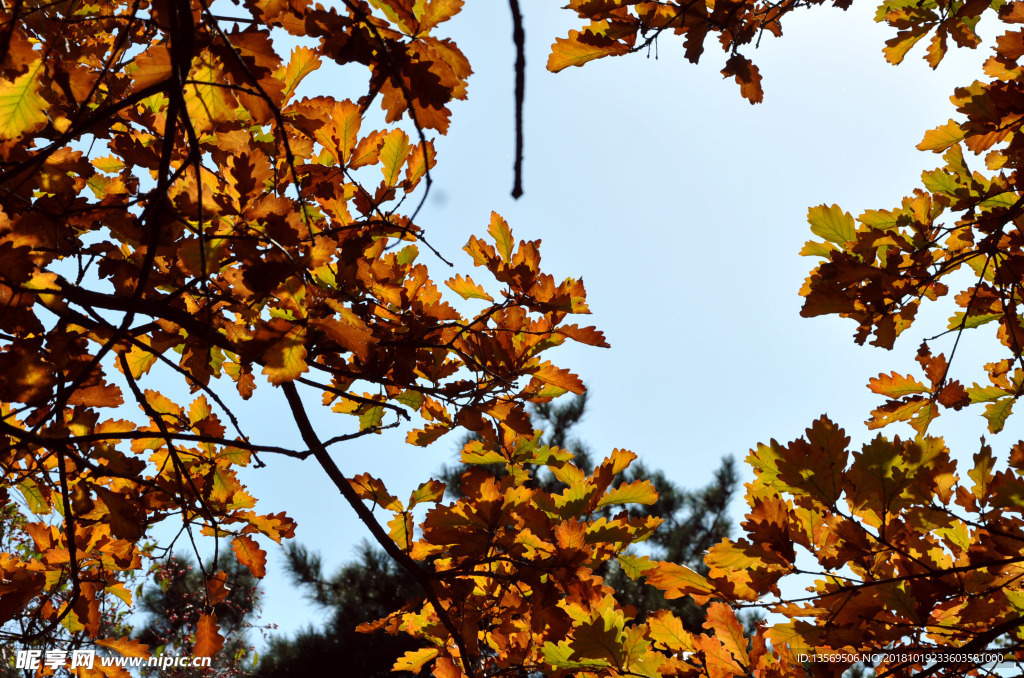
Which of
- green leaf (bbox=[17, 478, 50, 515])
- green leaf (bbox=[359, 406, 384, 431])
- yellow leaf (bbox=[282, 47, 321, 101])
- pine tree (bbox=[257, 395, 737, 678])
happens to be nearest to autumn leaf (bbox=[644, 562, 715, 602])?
green leaf (bbox=[359, 406, 384, 431])

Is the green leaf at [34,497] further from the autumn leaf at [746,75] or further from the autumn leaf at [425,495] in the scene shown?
the autumn leaf at [746,75]

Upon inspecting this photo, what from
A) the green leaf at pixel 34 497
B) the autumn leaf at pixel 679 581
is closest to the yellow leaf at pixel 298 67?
the green leaf at pixel 34 497

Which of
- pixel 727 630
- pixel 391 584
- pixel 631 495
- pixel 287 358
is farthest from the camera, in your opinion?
pixel 391 584

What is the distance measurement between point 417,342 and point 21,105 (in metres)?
1.03

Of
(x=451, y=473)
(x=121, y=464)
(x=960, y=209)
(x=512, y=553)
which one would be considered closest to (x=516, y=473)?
(x=512, y=553)

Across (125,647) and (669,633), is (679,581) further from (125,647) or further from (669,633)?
(125,647)

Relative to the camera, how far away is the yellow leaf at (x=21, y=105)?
1456mm

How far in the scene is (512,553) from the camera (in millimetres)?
1872

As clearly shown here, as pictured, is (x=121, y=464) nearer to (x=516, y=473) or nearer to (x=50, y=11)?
(x=516, y=473)

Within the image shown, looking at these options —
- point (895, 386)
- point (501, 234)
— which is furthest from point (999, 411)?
point (501, 234)

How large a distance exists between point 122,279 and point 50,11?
35.9 inches

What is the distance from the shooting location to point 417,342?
1.82 m

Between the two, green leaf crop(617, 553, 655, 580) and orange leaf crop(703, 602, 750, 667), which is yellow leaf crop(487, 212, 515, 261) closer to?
green leaf crop(617, 553, 655, 580)

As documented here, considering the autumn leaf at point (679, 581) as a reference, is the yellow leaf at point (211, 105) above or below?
above
